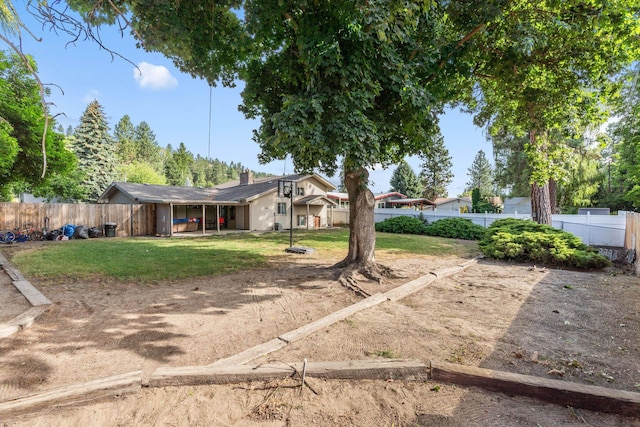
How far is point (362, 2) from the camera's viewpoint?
4.10 meters

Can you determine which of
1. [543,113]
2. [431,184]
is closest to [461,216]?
[543,113]

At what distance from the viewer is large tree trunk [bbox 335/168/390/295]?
270 inches

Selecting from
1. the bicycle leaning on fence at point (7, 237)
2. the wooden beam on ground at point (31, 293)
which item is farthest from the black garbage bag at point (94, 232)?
the wooden beam on ground at point (31, 293)

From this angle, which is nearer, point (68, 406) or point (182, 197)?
point (68, 406)

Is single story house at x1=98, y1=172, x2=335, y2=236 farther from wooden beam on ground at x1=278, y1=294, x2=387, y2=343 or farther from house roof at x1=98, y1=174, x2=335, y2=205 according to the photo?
wooden beam on ground at x1=278, y1=294, x2=387, y2=343

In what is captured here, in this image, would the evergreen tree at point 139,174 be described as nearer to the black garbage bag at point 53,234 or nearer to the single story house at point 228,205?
the single story house at point 228,205

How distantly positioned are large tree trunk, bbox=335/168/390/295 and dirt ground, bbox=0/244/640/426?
84cm

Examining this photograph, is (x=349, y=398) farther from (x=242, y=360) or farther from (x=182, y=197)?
(x=182, y=197)

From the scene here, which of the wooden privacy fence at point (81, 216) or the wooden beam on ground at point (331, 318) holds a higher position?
the wooden privacy fence at point (81, 216)

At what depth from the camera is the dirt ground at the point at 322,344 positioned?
2.31 m

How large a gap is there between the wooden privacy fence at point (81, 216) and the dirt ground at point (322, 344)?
1137 centimetres

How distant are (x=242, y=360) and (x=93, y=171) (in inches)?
1447

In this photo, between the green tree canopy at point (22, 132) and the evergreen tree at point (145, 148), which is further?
the evergreen tree at point (145, 148)

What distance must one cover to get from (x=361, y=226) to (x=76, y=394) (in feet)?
19.0
